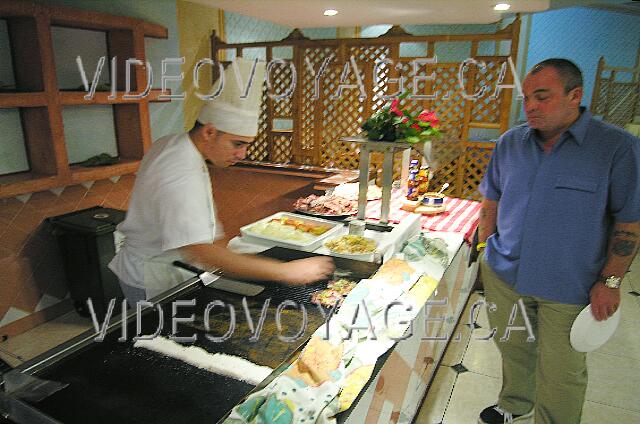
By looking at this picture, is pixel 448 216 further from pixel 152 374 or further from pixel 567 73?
pixel 152 374

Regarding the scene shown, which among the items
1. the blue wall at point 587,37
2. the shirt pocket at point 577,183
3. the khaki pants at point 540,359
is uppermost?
the blue wall at point 587,37

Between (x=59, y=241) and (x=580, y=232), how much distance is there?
338 cm

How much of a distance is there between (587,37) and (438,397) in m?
8.13

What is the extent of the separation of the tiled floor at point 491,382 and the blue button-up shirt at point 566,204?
3.05 ft

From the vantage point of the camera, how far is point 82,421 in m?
1.00

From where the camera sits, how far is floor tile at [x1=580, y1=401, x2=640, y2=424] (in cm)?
241

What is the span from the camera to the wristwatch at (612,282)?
1.77 metres

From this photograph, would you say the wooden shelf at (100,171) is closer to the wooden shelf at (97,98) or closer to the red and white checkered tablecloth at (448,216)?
the wooden shelf at (97,98)

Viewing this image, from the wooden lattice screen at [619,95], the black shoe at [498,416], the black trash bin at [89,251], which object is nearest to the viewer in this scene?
the black shoe at [498,416]

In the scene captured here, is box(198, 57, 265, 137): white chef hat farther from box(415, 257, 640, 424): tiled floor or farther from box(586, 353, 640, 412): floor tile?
box(586, 353, 640, 412): floor tile

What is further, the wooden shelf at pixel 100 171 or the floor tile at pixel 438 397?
the wooden shelf at pixel 100 171

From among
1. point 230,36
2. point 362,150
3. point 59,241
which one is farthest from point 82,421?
point 230,36

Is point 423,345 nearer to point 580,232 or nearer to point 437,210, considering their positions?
point 580,232

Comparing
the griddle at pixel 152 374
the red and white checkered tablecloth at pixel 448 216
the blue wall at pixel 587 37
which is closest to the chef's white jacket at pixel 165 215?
the griddle at pixel 152 374
